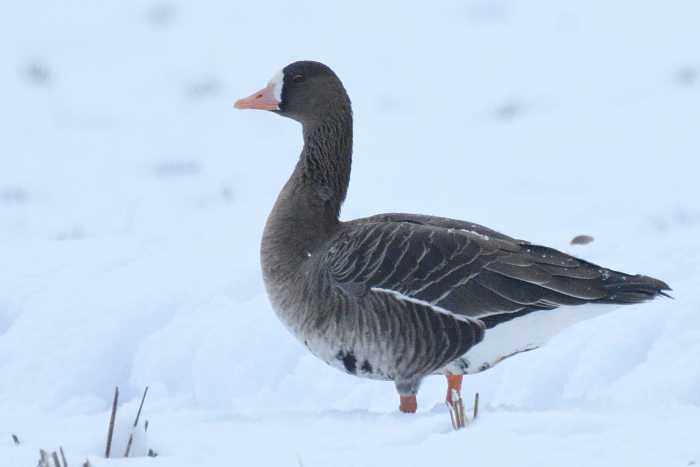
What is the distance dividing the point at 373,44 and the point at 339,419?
8.47m

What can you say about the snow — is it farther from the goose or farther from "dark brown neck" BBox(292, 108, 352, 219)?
"dark brown neck" BBox(292, 108, 352, 219)

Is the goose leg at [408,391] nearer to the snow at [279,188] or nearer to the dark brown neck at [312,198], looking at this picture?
the snow at [279,188]

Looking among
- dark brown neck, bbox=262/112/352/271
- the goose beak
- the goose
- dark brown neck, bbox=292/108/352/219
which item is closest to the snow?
the goose

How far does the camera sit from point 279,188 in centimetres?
842

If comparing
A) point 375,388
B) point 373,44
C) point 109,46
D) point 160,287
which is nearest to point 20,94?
point 109,46

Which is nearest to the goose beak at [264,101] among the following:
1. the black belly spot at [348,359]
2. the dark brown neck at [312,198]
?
the dark brown neck at [312,198]

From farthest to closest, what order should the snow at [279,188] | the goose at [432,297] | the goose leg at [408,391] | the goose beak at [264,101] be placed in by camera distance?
the goose beak at [264,101] → the goose leg at [408,391] → the goose at [432,297] → the snow at [279,188]

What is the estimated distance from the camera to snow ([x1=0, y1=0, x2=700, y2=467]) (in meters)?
3.05

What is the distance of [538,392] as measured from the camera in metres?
4.80

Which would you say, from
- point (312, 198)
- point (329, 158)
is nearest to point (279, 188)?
point (329, 158)

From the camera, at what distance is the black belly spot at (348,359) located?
4.35m

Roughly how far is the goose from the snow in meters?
0.36

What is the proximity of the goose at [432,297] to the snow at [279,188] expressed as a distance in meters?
0.36

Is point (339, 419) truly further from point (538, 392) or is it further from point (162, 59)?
point (162, 59)
